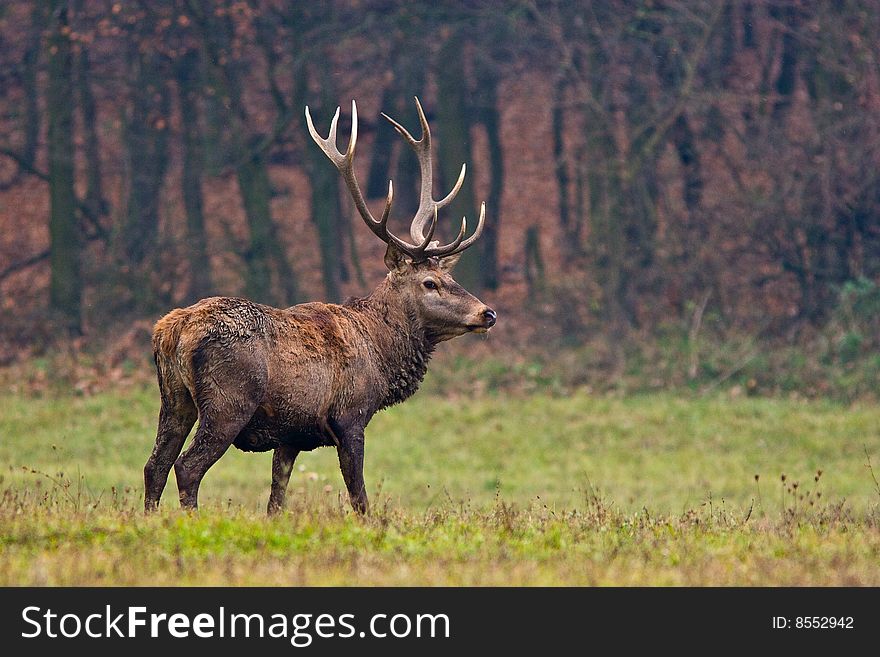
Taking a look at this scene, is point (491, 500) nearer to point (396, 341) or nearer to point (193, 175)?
point (396, 341)

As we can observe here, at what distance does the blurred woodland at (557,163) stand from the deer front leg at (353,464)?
11.7 meters

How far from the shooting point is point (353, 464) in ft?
32.4

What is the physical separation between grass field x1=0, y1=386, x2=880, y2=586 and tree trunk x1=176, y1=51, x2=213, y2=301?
447 cm

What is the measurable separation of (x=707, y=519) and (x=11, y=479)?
8.02 meters

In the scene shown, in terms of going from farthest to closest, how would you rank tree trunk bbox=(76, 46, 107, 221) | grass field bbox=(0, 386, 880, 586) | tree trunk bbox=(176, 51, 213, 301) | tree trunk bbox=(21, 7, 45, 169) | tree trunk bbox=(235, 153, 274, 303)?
tree trunk bbox=(76, 46, 107, 221) → tree trunk bbox=(176, 51, 213, 301) → tree trunk bbox=(21, 7, 45, 169) → tree trunk bbox=(235, 153, 274, 303) → grass field bbox=(0, 386, 880, 586)

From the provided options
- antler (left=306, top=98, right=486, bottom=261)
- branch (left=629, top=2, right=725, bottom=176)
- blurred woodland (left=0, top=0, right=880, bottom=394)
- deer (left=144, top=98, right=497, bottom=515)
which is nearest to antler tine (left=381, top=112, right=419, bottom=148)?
antler (left=306, top=98, right=486, bottom=261)

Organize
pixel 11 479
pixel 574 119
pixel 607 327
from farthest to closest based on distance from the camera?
1. pixel 574 119
2. pixel 607 327
3. pixel 11 479

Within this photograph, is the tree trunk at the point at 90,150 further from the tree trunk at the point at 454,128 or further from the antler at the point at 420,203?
the antler at the point at 420,203

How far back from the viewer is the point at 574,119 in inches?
1313

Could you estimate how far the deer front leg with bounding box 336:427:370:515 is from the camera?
32.3ft

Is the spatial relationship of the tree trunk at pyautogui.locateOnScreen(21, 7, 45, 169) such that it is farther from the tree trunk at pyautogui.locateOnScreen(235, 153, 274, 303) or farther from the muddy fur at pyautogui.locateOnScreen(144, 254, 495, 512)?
the muddy fur at pyautogui.locateOnScreen(144, 254, 495, 512)

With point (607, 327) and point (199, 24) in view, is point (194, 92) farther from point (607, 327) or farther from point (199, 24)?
point (607, 327)

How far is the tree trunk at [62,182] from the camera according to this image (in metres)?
23.5

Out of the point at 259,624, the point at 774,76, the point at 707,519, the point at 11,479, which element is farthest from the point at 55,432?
the point at 774,76
